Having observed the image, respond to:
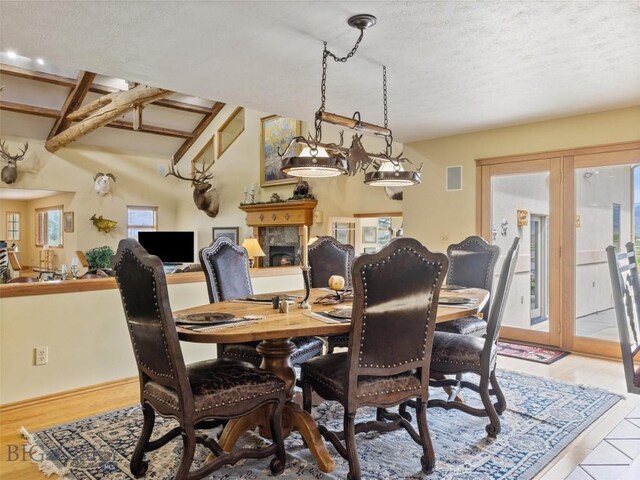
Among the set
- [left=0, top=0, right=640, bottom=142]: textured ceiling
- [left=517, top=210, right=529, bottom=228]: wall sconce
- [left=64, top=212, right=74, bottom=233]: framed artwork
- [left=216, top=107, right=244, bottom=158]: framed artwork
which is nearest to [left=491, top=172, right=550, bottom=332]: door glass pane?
[left=517, top=210, right=529, bottom=228]: wall sconce

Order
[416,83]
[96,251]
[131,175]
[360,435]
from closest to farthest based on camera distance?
1. [360,435]
2. [416,83]
3. [96,251]
4. [131,175]

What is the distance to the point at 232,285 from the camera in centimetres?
342

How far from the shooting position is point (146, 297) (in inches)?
80.6

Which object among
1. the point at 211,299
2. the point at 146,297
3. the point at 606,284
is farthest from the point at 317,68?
the point at 606,284

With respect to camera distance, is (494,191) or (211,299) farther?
(494,191)

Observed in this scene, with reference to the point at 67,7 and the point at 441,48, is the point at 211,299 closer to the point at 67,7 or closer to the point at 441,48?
the point at 67,7

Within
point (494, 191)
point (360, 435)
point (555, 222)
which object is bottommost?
point (360, 435)

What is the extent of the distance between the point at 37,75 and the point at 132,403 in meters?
6.99

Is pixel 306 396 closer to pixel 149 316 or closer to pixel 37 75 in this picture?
pixel 149 316

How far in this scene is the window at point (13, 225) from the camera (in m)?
12.4

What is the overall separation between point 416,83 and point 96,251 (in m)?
7.38

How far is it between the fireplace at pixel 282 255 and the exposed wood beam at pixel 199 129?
11.7 ft

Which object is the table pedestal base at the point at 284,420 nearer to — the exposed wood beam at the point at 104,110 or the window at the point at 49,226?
the exposed wood beam at the point at 104,110

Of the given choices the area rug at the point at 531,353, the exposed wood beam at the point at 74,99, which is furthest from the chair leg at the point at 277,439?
the exposed wood beam at the point at 74,99
